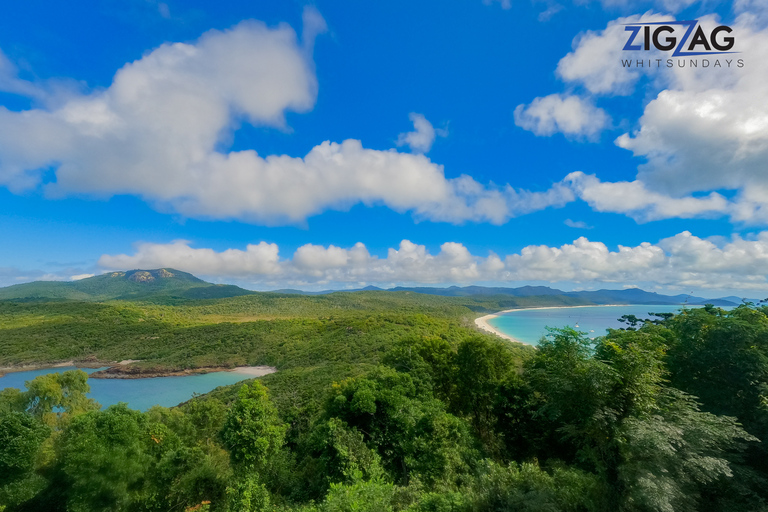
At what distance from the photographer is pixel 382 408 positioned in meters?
18.5

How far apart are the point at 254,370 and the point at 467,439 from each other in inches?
3272

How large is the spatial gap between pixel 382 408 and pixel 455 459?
5.19 m

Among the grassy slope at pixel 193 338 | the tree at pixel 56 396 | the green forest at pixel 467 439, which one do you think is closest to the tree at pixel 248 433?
the green forest at pixel 467 439

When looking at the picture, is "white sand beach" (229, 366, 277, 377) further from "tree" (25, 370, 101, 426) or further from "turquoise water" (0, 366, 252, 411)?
"tree" (25, 370, 101, 426)

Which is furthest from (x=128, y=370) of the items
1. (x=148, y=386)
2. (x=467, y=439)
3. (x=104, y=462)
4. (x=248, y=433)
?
(x=467, y=439)

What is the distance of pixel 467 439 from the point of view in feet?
53.9

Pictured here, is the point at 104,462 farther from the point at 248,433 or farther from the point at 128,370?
the point at 128,370

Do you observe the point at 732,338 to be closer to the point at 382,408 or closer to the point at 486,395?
the point at 486,395

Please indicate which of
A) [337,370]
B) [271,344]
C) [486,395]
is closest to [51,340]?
[271,344]

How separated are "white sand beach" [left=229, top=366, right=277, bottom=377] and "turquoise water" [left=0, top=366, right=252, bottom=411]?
6.02ft

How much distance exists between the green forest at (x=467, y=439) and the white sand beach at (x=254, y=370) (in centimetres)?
5491

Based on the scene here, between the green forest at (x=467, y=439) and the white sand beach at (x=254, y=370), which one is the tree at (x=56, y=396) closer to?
the green forest at (x=467, y=439)

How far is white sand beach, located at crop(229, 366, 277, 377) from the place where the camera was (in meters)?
81.7

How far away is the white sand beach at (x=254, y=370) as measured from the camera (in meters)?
81.7
